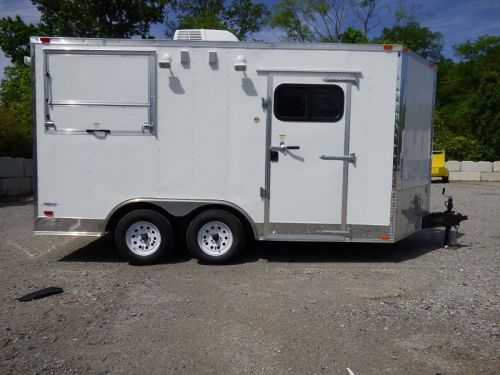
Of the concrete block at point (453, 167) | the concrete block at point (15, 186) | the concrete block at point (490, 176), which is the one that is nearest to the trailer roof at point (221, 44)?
the concrete block at point (15, 186)

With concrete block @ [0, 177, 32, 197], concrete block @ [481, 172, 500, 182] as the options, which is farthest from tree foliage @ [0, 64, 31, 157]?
concrete block @ [481, 172, 500, 182]

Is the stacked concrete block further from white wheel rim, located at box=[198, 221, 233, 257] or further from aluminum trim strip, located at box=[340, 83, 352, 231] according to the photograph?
white wheel rim, located at box=[198, 221, 233, 257]

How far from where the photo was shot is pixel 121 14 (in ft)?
85.9

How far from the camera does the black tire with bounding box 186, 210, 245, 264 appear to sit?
257 inches

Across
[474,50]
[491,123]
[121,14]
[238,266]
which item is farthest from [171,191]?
[474,50]

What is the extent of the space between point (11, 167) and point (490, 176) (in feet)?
68.7

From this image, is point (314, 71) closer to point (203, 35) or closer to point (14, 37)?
point (203, 35)

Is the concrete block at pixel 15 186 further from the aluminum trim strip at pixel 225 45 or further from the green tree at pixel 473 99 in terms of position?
the green tree at pixel 473 99

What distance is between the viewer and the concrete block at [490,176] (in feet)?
78.0

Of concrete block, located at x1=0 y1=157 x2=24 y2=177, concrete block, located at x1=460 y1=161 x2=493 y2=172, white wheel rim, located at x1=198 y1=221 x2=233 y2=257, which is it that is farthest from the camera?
concrete block, located at x1=460 y1=161 x2=493 y2=172

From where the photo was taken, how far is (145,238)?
6.64 m

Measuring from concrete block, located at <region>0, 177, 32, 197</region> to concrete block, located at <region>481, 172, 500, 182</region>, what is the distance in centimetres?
2018

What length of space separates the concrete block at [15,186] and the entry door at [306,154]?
1012 centimetres

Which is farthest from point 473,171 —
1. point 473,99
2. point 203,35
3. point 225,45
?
point 225,45
